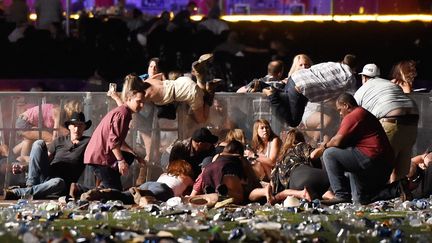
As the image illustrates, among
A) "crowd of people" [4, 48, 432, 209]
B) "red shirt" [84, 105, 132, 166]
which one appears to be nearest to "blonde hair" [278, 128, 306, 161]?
"crowd of people" [4, 48, 432, 209]

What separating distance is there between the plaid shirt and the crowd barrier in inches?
24.7

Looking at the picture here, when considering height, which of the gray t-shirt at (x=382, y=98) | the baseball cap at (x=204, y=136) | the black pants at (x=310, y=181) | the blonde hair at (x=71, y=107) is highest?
the gray t-shirt at (x=382, y=98)

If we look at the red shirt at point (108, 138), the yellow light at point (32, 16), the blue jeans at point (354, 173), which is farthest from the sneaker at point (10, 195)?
the yellow light at point (32, 16)

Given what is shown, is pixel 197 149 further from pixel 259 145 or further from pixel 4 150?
pixel 4 150

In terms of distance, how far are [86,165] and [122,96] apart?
1.04 m

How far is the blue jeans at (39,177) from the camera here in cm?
2173

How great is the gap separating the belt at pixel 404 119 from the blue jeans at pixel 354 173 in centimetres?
70

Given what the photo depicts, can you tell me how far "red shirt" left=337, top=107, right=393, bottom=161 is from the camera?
813 inches

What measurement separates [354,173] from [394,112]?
1080 mm

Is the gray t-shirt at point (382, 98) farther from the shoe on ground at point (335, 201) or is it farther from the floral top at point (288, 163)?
the shoe on ground at point (335, 201)

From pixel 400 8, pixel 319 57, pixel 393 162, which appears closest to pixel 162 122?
pixel 393 162

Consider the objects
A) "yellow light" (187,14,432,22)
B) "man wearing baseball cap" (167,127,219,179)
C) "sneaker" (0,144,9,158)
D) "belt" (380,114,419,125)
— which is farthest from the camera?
"yellow light" (187,14,432,22)

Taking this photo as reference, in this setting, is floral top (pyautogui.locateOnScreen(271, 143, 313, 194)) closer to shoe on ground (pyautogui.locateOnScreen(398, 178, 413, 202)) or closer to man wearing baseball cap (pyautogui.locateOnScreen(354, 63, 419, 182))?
man wearing baseball cap (pyautogui.locateOnScreen(354, 63, 419, 182))

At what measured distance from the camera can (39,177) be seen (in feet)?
72.1
